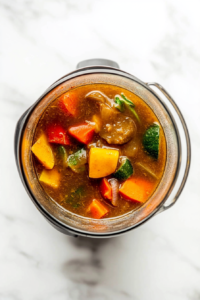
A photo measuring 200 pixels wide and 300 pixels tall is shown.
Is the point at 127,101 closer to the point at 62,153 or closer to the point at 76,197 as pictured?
the point at 62,153

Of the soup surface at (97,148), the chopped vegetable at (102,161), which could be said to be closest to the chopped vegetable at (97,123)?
the soup surface at (97,148)

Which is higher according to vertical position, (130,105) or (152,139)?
(130,105)

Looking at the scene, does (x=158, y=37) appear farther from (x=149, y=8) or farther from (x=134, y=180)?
(x=134, y=180)

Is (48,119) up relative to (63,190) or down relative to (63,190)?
up

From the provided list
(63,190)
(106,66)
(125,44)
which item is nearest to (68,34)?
(125,44)

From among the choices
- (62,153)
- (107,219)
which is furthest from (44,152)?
(107,219)

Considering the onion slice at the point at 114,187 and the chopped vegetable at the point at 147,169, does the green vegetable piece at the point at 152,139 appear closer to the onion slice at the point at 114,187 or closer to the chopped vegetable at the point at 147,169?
the chopped vegetable at the point at 147,169

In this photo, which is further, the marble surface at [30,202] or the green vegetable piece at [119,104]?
the marble surface at [30,202]
